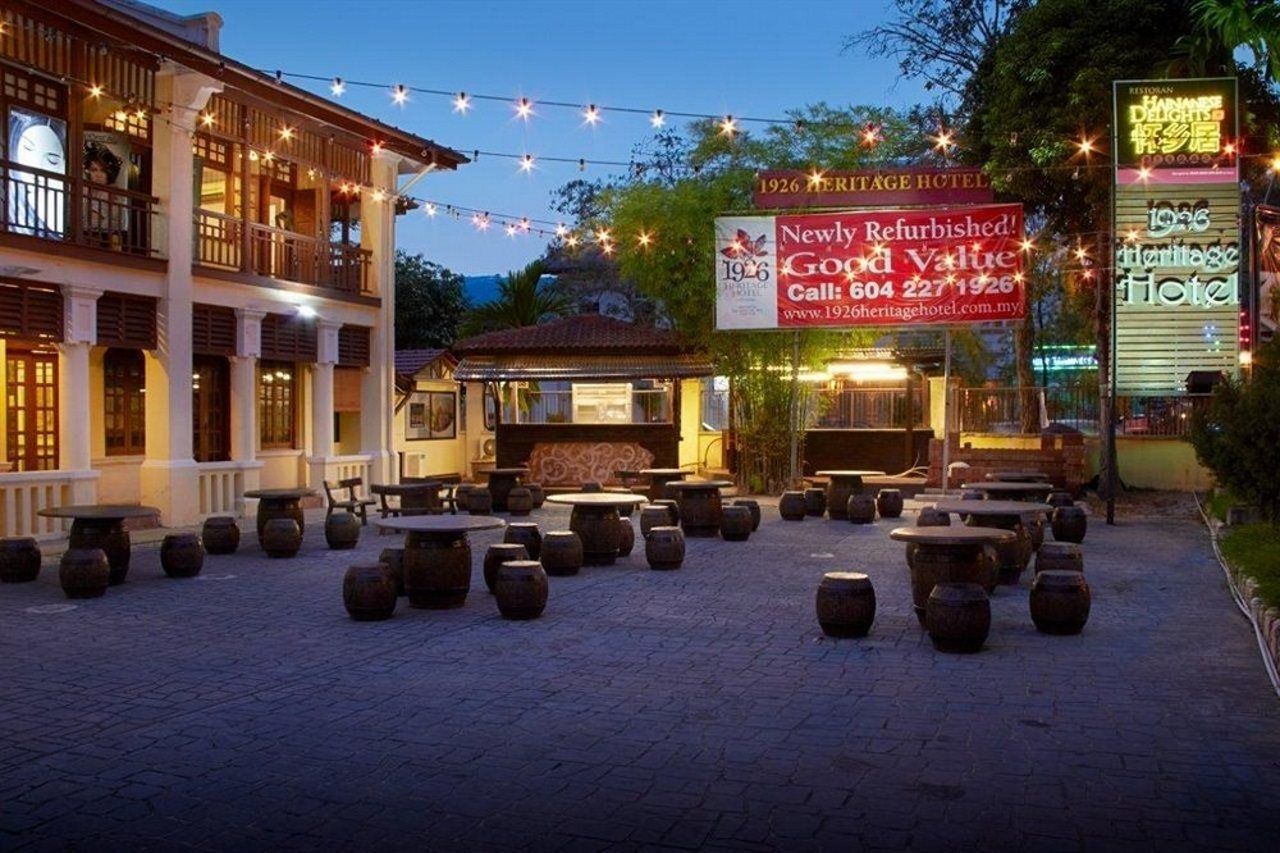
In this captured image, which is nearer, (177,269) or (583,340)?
(177,269)

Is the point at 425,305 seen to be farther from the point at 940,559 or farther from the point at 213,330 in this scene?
the point at 940,559

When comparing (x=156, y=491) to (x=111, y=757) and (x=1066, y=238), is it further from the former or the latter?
(x=1066, y=238)

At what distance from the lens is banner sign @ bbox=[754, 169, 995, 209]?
784 inches

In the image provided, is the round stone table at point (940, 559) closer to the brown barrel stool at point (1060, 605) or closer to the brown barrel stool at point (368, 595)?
the brown barrel stool at point (1060, 605)

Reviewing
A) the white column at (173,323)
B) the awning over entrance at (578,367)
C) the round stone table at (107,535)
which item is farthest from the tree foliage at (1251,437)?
the awning over entrance at (578,367)

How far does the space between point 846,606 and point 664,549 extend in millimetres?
4344

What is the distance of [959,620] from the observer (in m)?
8.52

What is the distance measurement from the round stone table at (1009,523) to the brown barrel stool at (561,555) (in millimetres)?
4055

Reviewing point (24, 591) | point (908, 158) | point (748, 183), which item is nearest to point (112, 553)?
point (24, 591)

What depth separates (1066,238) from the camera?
23656mm

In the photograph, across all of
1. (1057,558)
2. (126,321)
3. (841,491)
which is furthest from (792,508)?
(126,321)

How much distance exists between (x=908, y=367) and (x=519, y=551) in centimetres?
1472

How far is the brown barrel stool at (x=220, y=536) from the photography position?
14641mm

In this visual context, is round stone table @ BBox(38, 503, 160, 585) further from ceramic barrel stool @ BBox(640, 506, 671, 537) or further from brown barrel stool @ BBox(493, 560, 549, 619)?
ceramic barrel stool @ BBox(640, 506, 671, 537)
